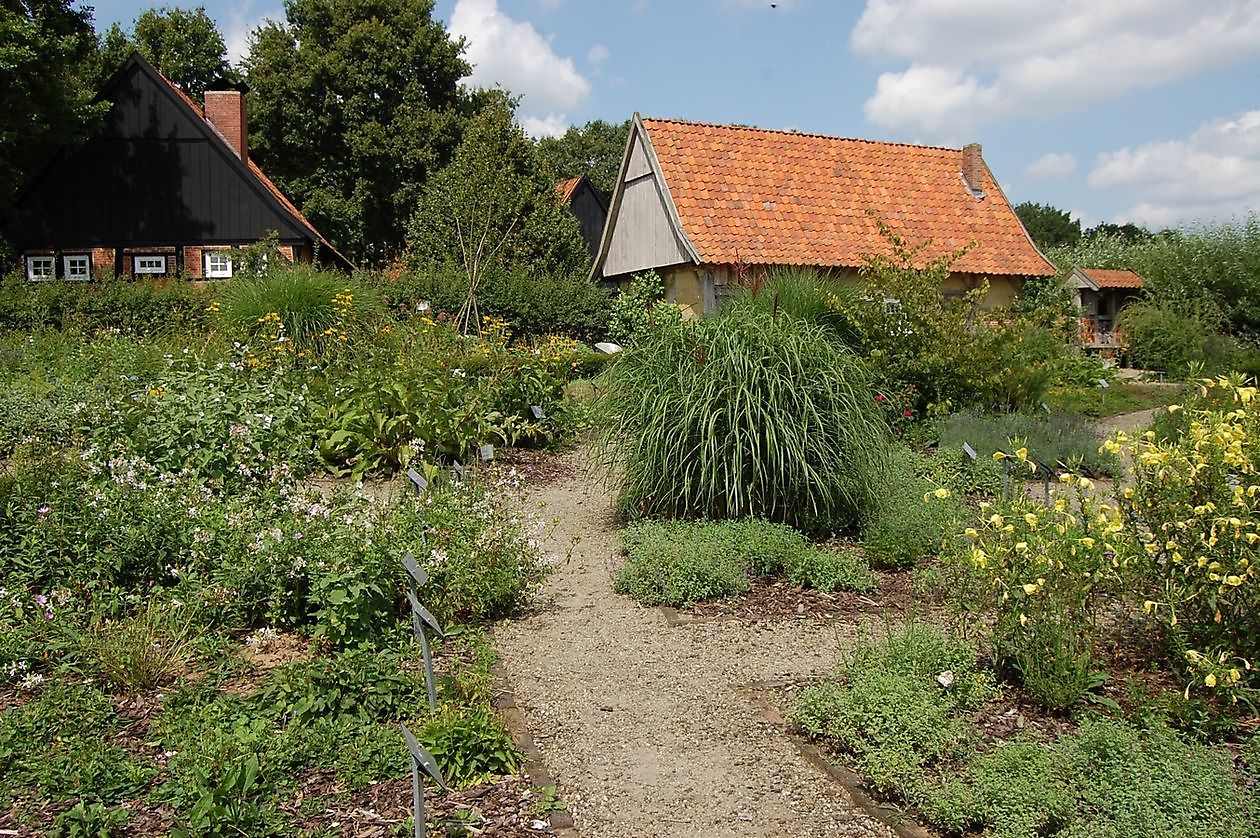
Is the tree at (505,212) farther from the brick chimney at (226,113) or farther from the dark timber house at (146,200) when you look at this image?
the brick chimney at (226,113)

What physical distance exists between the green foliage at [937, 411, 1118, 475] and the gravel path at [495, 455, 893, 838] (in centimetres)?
462

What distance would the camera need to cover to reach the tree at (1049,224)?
61.5m

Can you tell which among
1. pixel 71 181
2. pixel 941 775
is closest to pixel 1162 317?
pixel 941 775

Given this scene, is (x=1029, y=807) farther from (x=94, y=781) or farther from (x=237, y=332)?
(x=237, y=332)

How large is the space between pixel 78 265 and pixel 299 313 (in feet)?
54.5

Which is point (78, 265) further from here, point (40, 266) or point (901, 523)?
point (901, 523)

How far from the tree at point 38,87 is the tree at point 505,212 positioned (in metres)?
7.59

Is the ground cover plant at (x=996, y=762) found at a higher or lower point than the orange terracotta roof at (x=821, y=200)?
lower

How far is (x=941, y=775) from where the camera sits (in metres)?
3.74

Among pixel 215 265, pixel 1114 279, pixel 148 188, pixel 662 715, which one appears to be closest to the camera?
pixel 662 715

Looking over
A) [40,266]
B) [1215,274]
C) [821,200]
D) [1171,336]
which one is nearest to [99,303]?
[40,266]

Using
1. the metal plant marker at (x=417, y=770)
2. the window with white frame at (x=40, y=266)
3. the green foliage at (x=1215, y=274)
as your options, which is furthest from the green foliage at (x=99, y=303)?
the green foliage at (x=1215, y=274)

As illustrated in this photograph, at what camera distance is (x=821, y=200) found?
19531 mm

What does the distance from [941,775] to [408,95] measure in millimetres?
31577
